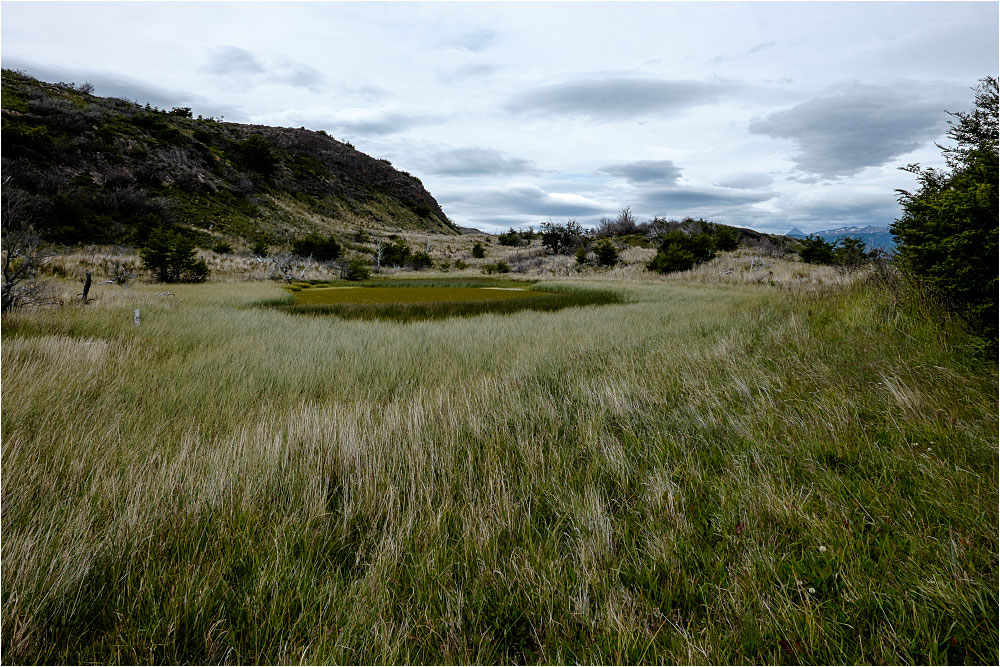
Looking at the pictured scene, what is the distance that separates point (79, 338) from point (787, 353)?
33.8 ft

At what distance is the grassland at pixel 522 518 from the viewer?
1576 mm

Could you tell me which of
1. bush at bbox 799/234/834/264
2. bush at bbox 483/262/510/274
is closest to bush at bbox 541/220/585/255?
bush at bbox 483/262/510/274

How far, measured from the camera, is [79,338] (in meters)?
6.79

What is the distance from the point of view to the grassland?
158 cm

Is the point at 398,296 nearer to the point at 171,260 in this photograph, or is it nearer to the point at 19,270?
the point at 19,270

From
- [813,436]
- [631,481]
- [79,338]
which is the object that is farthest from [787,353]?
[79,338]

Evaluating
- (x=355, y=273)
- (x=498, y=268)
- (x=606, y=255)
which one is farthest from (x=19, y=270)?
(x=606, y=255)

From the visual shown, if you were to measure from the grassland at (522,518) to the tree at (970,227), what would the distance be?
1.41 feet

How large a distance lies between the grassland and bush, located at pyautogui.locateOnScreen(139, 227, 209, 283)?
67.2 feet

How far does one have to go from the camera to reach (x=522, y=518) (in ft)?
7.69

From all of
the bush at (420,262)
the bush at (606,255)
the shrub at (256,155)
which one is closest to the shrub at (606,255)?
the bush at (606,255)

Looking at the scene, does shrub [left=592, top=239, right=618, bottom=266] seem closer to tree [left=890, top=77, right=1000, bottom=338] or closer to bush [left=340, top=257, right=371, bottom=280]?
bush [left=340, top=257, right=371, bottom=280]

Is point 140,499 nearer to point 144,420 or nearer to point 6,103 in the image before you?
point 144,420

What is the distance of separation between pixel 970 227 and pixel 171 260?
28.1 m
